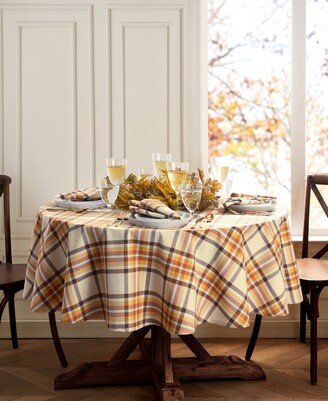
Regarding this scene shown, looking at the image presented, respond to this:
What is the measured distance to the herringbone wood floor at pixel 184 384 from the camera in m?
3.04

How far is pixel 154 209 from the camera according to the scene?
8.57 ft

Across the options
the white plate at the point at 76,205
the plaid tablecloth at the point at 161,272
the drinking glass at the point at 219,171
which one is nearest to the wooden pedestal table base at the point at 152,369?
the plaid tablecloth at the point at 161,272

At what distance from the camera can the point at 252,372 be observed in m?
Answer: 3.21

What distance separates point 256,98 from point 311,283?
2283 mm

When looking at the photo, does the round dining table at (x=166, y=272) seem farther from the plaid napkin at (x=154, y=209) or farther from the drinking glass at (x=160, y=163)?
the drinking glass at (x=160, y=163)

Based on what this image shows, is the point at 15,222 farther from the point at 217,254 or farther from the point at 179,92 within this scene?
the point at 217,254

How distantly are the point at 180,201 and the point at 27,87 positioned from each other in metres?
1.36

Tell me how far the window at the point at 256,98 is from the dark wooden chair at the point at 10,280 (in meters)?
1.87

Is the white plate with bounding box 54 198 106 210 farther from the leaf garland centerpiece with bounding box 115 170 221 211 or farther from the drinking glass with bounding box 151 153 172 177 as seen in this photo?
the drinking glass with bounding box 151 153 172 177

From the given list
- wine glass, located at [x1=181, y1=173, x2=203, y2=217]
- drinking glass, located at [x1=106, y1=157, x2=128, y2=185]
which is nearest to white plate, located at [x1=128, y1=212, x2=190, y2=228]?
wine glass, located at [x1=181, y1=173, x2=203, y2=217]

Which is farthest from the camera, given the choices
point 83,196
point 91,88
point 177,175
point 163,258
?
point 91,88

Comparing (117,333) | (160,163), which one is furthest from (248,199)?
(117,333)

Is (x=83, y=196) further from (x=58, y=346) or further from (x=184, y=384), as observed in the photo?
(x=184, y=384)

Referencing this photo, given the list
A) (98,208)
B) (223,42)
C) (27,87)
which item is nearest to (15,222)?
(27,87)
